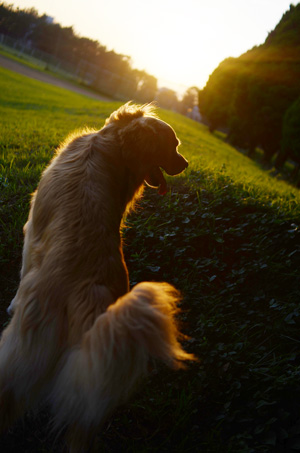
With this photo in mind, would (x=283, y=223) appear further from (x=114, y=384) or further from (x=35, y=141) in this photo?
(x=35, y=141)

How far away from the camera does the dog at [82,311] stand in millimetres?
1561

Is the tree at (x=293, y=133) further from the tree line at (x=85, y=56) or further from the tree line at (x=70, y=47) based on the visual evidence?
the tree line at (x=70, y=47)

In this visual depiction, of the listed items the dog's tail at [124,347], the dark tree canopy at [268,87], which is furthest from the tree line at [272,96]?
the dog's tail at [124,347]

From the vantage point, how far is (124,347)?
1540 millimetres

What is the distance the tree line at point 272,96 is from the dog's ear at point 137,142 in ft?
66.4

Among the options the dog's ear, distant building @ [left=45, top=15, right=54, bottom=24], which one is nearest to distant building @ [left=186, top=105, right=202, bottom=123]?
distant building @ [left=45, top=15, right=54, bottom=24]

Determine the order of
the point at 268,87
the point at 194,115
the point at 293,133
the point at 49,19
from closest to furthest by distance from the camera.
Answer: the point at 293,133
the point at 268,87
the point at 49,19
the point at 194,115

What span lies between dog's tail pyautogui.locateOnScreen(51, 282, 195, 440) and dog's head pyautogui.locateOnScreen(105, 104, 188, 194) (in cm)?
137

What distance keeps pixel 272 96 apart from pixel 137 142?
2595 centimetres

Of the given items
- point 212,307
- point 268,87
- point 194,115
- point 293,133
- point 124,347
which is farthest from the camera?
point 194,115

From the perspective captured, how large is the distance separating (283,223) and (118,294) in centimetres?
286

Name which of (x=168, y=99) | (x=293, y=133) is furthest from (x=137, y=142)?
(x=168, y=99)

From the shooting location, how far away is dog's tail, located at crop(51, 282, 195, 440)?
5.04ft

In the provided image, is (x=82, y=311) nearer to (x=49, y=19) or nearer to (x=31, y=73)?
(x=31, y=73)
